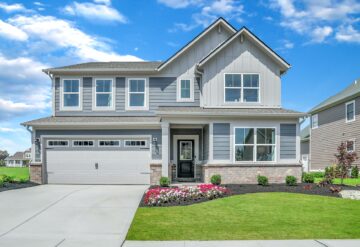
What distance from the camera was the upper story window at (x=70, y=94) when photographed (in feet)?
67.1

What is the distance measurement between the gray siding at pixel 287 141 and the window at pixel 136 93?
782cm

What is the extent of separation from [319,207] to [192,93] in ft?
34.6

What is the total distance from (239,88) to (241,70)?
97 centimetres

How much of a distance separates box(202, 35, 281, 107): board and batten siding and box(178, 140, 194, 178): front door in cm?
291

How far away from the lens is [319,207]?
11.3m

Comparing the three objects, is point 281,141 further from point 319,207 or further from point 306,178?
point 319,207

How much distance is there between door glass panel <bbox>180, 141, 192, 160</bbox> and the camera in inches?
803

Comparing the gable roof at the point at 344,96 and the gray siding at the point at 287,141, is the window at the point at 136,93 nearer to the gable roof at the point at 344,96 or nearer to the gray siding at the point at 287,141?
the gray siding at the point at 287,141

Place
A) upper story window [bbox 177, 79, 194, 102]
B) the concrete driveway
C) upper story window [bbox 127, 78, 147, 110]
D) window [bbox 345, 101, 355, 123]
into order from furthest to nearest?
window [bbox 345, 101, 355, 123]
upper story window [bbox 127, 78, 147, 110]
upper story window [bbox 177, 79, 194, 102]
the concrete driveway

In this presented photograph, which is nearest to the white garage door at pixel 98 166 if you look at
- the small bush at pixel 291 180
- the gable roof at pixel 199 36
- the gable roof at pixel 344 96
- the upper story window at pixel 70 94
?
the upper story window at pixel 70 94

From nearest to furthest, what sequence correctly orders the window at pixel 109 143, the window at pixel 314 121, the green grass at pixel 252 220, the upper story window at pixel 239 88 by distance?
the green grass at pixel 252 220 → the upper story window at pixel 239 88 → the window at pixel 109 143 → the window at pixel 314 121

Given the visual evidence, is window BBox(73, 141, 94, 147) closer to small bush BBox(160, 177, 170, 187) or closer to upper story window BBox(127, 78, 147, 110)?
upper story window BBox(127, 78, 147, 110)

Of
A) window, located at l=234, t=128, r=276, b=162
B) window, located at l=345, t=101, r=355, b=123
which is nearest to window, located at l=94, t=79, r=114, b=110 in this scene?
window, located at l=234, t=128, r=276, b=162

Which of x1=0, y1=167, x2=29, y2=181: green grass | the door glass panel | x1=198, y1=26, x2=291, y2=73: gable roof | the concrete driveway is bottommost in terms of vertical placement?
x1=0, y1=167, x2=29, y2=181: green grass
